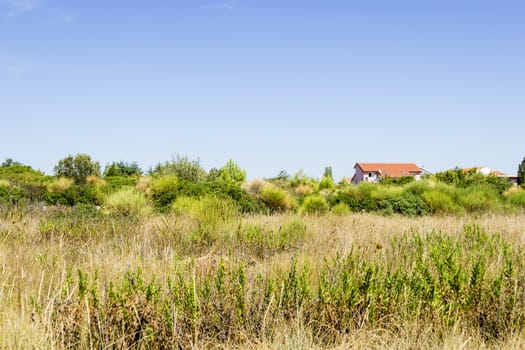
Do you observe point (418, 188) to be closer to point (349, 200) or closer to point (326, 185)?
point (349, 200)

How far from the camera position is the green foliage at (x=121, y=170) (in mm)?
33219

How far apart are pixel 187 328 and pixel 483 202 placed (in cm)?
1404

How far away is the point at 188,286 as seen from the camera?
11.1ft

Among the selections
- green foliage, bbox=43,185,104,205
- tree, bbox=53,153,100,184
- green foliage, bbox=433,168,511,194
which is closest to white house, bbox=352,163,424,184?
green foliage, bbox=433,168,511,194

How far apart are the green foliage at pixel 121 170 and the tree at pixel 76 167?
4.74 metres

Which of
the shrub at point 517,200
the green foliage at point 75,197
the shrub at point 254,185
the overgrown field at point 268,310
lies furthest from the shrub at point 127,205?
the shrub at point 517,200

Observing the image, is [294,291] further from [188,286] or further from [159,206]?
[159,206]

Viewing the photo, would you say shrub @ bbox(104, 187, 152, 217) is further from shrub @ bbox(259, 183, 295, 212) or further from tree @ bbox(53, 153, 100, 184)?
tree @ bbox(53, 153, 100, 184)

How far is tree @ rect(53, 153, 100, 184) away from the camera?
27609 mm

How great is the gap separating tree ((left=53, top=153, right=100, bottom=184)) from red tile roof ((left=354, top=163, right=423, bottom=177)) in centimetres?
3881

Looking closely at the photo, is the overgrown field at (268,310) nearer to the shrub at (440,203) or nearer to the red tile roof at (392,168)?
the shrub at (440,203)

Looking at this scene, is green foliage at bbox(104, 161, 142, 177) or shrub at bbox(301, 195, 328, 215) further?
green foliage at bbox(104, 161, 142, 177)

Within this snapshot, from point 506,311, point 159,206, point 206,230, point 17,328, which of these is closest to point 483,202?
point 159,206

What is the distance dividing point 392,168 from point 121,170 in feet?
122
